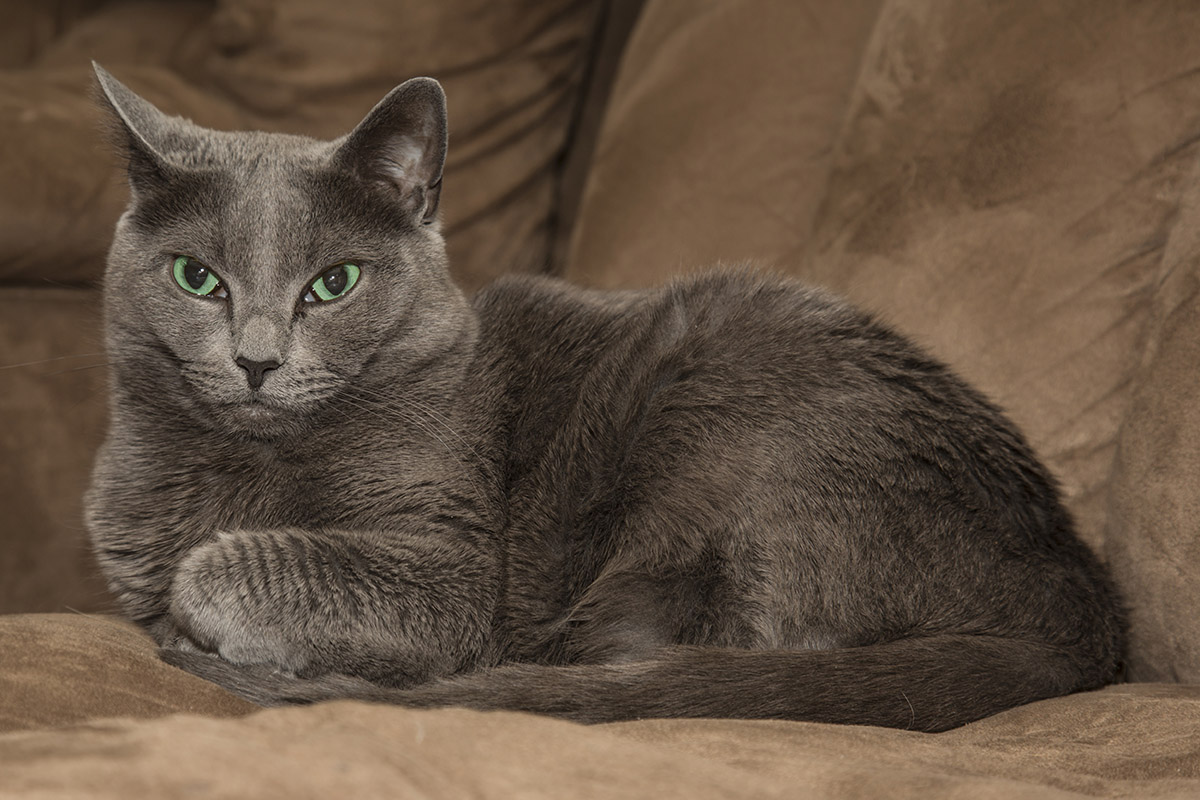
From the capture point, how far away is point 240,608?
1.17 metres

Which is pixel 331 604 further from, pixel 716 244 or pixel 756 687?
pixel 716 244

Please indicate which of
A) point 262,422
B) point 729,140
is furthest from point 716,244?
point 262,422

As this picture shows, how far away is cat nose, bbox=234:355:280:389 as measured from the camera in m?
1.25

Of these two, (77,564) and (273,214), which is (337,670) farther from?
(77,564)

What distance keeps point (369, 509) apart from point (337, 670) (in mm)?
217

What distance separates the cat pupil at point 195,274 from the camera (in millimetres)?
1310

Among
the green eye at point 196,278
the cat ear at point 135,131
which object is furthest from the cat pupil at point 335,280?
the cat ear at point 135,131

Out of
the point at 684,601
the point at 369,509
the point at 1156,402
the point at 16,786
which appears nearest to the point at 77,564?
the point at 369,509

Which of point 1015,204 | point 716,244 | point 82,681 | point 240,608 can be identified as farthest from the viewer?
point 716,244

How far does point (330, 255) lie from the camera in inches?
52.2

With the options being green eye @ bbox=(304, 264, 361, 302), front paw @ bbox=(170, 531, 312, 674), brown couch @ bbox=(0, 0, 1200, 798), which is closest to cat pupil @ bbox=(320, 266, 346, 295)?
green eye @ bbox=(304, 264, 361, 302)

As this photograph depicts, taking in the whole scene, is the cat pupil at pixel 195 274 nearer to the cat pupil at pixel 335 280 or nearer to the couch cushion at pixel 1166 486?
the cat pupil at pixel 335 280

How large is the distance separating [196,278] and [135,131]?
19cm

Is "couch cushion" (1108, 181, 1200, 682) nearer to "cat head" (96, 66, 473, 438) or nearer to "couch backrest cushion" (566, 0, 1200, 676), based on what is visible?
"couch backrest cushion" (566, 0, 1200, 676)
